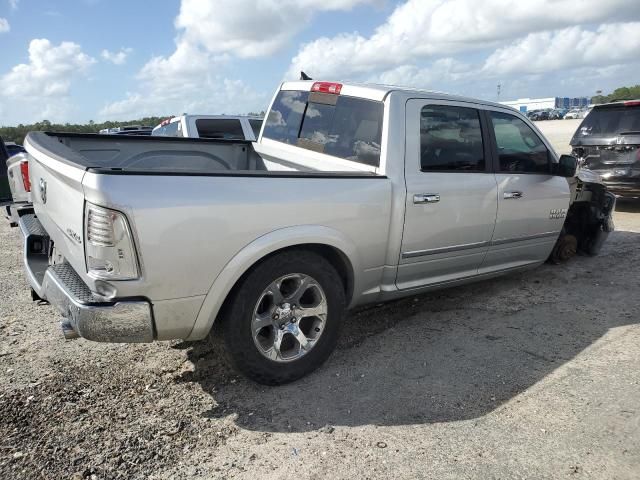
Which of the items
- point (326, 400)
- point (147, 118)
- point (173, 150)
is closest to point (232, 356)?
point (326, 400)

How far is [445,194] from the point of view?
3938mm

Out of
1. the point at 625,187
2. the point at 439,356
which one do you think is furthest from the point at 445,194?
the point at 625,187

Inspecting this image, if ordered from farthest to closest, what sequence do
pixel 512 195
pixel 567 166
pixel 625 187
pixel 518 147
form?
pixel 625 187 < pixel 567 166 < pixel 518 147 < pixel 512 195

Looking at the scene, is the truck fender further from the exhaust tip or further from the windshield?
the windshield

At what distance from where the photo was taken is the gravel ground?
8.67 feet

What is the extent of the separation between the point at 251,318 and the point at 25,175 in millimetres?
2172

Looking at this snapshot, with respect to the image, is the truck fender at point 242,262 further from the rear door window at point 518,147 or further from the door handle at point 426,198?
the rear door window at point 518,147

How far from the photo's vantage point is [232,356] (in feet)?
10.3

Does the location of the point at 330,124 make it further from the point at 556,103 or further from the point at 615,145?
the point at 556,103

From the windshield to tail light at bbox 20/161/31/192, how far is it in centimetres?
845

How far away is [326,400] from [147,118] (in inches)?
2364

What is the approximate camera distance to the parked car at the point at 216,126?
9.51 meters

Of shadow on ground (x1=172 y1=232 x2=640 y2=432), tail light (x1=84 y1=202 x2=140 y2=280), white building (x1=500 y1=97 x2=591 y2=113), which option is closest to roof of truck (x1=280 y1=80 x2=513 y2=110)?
shadow on ground (x1=172 y1=232 x2=640 y2=432)

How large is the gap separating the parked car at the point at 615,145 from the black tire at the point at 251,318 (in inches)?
270
